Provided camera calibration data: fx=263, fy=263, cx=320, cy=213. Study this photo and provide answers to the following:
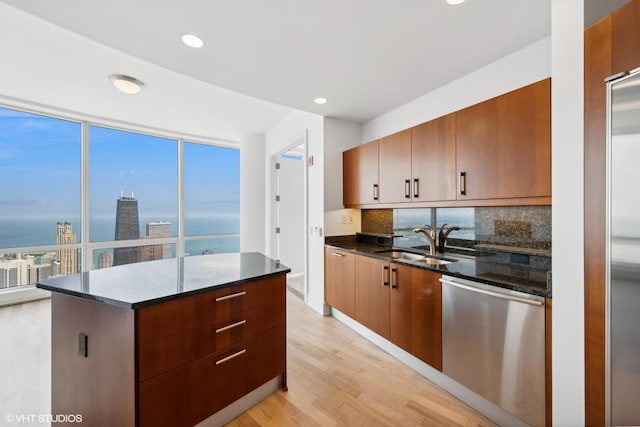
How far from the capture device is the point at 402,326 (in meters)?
2.18

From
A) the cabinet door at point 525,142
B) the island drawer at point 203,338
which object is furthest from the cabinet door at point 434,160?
the island drawer at point 203,338

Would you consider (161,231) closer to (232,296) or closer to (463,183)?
(232,296)

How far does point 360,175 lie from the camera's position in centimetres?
321

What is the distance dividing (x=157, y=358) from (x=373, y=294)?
1.79 m

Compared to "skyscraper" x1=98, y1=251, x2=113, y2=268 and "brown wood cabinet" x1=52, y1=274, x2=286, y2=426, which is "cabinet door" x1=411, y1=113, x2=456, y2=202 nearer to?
"brown wood cabinet" x1=52, y1=274, x2=286, y2=426

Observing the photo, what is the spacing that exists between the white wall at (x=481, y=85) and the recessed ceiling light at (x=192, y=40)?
2.14 m

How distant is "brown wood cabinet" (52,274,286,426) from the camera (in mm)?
1227

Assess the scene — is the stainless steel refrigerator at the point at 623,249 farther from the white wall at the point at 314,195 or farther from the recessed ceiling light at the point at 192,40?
the white wall at the point at 314,195

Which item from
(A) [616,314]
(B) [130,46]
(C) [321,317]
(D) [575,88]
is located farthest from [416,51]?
(C) [321,317]

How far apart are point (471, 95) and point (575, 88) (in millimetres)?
1283

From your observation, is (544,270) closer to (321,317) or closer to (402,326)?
(402,326)

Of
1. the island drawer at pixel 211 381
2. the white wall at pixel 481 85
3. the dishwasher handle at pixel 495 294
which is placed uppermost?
the white wall at pixel 481 85

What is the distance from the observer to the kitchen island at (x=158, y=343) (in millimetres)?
1230

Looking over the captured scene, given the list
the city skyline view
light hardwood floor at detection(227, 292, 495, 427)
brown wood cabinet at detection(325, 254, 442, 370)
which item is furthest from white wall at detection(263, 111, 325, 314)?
the city skyline view
